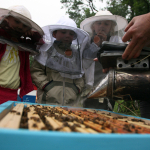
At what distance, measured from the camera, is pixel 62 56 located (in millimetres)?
2768

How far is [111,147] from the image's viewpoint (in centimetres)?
71

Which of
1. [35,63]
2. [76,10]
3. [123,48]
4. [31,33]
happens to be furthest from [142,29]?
[76,10]

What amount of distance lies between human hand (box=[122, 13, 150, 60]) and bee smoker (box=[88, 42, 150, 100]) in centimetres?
9

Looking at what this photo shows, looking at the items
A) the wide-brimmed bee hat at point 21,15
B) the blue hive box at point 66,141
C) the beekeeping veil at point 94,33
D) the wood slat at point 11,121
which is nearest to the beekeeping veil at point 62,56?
the beekeeping veil at point 94,33

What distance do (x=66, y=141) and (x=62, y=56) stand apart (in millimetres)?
2237

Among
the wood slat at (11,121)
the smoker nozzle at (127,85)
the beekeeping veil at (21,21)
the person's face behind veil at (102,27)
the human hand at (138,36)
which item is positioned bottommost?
the wood slat at (11,121)

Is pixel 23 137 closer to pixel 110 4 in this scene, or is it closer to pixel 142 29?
pixel 142 29

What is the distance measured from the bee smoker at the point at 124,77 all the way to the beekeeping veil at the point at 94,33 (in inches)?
39.5

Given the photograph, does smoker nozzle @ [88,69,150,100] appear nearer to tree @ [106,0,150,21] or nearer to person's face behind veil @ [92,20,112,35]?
person's face behind veil @ [92,20,112,35]

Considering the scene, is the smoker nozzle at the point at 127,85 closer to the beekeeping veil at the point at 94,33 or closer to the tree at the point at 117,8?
the beekeeping veil at the point at 94,33

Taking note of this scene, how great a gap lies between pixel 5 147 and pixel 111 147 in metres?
0.53

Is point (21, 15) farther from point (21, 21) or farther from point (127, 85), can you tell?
point (127, 85)

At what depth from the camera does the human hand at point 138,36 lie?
1.58m

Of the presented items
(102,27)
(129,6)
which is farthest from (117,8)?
(102,27)
